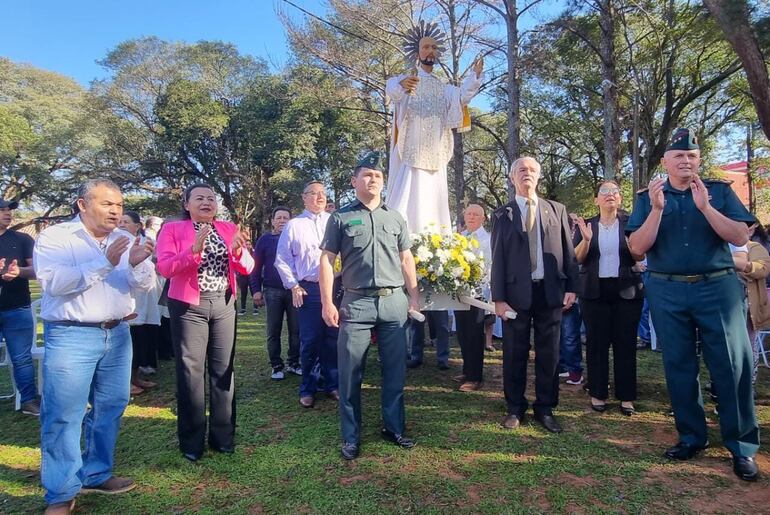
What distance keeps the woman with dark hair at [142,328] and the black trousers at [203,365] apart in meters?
2.31

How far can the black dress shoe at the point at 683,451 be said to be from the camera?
342 centimetres

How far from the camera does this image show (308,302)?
4828 millimetres

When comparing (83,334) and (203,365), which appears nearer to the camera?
(83,334)

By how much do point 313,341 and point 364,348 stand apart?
1348 millimetres

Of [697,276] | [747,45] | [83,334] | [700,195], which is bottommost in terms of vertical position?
[83,334]

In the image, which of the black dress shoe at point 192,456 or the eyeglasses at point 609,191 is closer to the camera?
the black dress shoe at point 192,456

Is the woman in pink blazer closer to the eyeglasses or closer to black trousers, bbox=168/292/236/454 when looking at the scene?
black trousers, bbox=168/292/236/454

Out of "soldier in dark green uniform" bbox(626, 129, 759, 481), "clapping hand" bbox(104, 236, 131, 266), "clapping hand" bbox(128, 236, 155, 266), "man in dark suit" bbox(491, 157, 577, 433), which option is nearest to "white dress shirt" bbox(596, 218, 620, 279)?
"man in dark suit" bbox(491, 157, 577, 433)

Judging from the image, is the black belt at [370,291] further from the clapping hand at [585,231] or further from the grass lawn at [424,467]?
the clapping hand at [585,231]

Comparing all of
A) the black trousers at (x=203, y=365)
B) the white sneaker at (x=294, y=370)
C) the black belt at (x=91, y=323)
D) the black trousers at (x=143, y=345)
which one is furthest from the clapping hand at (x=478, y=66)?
the black trousers at (x=143, y=345)

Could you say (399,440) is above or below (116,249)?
below

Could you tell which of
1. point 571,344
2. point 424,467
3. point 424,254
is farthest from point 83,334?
point 571,344

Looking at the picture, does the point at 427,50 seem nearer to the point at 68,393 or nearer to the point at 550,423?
the point at 550,423

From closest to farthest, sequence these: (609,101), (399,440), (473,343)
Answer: (399,440), (473,343), (609,101)
